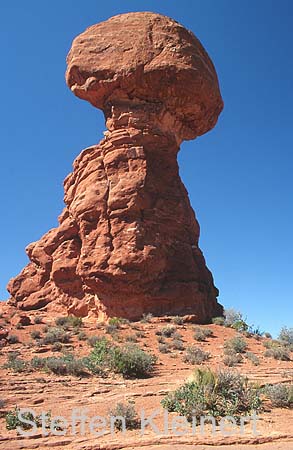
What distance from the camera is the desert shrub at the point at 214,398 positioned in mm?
7637

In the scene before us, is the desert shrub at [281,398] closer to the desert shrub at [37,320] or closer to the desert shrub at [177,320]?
the desert shrub at [177,320]

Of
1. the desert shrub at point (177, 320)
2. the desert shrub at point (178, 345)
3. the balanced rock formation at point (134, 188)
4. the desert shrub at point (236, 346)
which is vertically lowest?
the desert shrub at point (236, 346)

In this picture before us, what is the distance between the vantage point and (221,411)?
25.5 feet

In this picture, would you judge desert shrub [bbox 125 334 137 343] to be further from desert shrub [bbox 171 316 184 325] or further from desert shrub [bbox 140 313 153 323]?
desert shrub [bbox 171 316 184 325]

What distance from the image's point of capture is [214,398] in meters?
8.02

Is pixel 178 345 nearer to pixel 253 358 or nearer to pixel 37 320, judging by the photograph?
pixel 253 358

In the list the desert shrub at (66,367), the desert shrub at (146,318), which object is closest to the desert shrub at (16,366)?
the desert shrub at (66,367)

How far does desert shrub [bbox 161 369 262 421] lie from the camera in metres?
7.64

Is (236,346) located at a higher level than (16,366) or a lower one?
higher

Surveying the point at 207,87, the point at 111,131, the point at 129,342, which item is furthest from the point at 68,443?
the point at 207,87

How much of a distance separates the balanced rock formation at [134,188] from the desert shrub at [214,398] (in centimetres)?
1204

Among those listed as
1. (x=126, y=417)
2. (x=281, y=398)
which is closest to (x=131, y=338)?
(x=281, y=398)

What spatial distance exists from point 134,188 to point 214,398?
15512 millimetres

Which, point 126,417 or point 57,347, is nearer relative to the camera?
point 126,417
